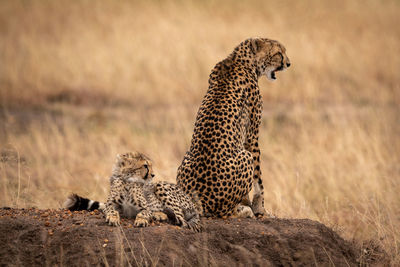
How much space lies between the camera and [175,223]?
3.80 m

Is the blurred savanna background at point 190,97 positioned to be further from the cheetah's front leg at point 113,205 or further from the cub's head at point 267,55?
the cheetah's front leg at point 113,205

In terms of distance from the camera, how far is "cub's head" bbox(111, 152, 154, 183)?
12.7 feet

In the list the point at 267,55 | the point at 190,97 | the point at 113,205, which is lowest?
the point at 113,205

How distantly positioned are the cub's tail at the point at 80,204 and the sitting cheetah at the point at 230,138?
1.91 feet

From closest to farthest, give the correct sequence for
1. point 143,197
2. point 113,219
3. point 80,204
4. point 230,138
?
1. point 113,219
2. point 143,197
3. point 80,204
4. point 230,138

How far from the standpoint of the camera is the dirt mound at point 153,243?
333cm

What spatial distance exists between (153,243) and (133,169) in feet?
2.03

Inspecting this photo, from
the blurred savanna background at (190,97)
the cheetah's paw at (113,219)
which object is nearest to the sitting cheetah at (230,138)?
the cheetah's paw at (113,219)

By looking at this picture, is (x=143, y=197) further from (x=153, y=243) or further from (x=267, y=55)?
(x=267, y=55)

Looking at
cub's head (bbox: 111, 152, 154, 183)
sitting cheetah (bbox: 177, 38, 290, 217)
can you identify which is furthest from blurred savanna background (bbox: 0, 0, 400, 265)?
cub's head (bbox: 111, 152, 154, 183)

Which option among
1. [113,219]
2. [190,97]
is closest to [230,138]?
[113,219]

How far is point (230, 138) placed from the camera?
4.21 m

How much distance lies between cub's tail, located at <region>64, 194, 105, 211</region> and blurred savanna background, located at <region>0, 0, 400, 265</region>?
99cm

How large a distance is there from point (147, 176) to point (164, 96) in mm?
7797
